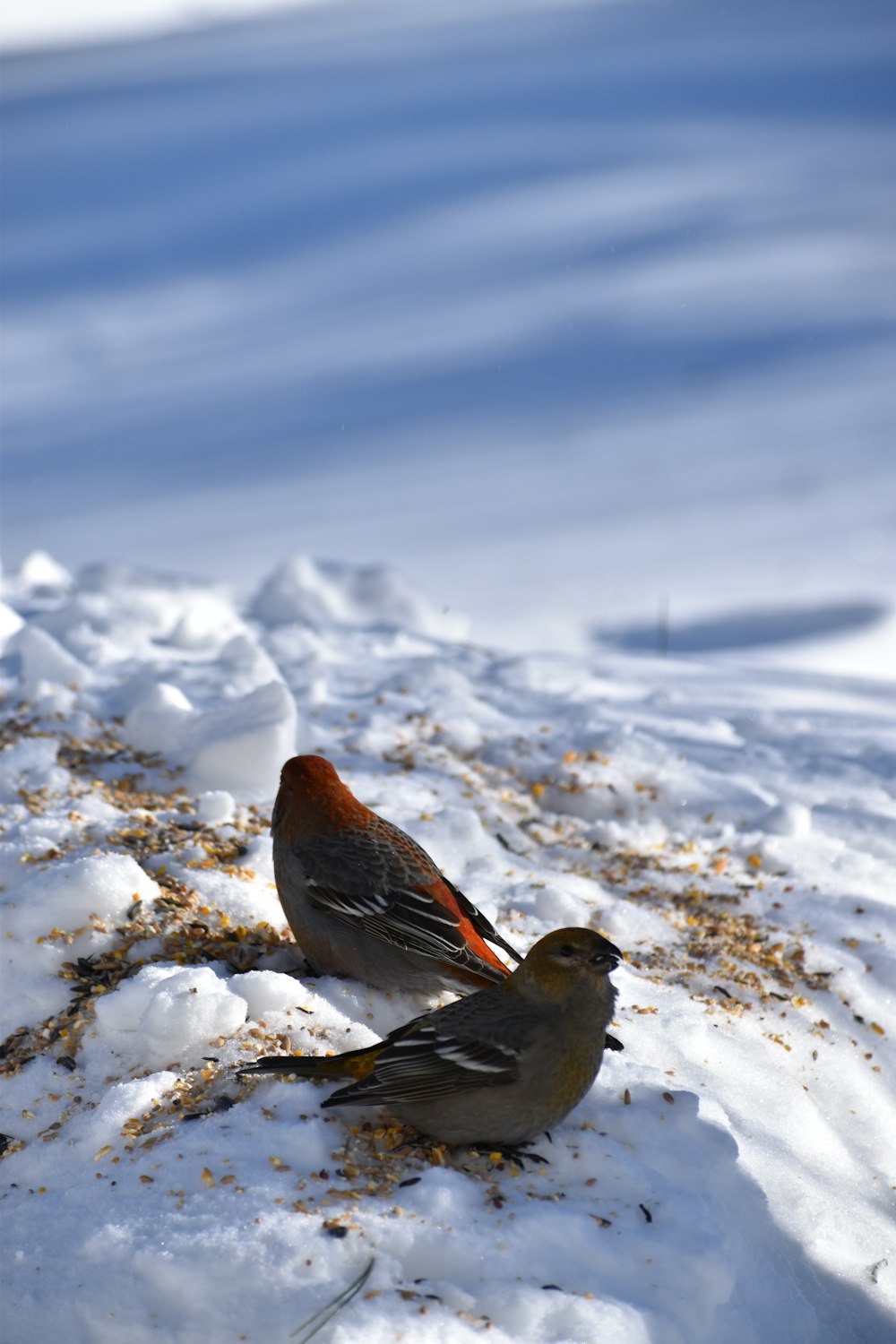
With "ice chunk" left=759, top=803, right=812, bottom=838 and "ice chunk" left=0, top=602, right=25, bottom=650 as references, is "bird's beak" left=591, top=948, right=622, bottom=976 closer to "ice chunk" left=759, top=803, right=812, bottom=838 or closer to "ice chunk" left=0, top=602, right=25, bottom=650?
"ice chunk" left=759, top=803, right=812, bottom=838

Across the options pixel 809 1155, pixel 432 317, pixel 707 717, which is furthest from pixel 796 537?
pixel 809 1155

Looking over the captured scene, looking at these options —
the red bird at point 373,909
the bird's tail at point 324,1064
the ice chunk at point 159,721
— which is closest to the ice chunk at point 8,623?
the ice chunk at point 159,721

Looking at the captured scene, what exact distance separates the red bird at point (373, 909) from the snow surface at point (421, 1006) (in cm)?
11

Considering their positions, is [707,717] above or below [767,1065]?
below

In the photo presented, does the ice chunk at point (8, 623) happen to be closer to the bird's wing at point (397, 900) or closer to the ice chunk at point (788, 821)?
the bird's wing at point (397, 900)

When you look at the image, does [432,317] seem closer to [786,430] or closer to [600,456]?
[600,456]

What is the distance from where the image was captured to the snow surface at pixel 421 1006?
2.37 m

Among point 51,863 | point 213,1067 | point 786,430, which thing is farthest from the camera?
point 786,430

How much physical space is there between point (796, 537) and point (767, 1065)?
6771 millimetres

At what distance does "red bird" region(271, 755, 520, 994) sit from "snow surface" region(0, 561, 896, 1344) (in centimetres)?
11

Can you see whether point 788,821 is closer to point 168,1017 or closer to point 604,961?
point 604,961

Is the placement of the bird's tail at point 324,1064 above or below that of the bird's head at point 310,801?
below

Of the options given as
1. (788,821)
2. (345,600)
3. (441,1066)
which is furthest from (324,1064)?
(345,600)

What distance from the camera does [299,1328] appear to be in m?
2.21
